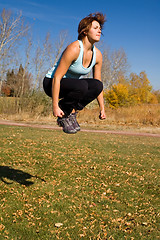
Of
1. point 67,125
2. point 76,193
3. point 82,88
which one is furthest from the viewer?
point 76,193

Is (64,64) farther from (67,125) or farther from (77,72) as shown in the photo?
(67,125)

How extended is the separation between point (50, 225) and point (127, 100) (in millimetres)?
23885

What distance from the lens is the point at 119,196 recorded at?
555 cm

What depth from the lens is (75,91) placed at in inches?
140

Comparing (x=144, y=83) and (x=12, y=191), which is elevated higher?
(x=144, y=83)

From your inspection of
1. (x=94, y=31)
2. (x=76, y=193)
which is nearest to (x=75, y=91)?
(x=94, y=31)

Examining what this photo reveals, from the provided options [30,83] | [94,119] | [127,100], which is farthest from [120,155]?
[127,100]

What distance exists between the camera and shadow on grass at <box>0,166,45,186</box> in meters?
6.00

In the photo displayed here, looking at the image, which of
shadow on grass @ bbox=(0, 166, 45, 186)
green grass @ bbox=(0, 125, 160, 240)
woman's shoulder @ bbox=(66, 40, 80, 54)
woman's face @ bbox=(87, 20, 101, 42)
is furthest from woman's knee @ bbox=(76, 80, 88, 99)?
shadow on grass @ bbox=(0, 166, 45, 186)

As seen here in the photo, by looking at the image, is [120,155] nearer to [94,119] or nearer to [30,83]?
[94,119]

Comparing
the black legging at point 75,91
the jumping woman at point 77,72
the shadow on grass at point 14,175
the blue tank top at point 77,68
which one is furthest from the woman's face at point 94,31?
the shadow on grass at point 14,175

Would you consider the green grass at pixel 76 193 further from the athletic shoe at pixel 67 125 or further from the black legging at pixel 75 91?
the black legging at pixel 75 91

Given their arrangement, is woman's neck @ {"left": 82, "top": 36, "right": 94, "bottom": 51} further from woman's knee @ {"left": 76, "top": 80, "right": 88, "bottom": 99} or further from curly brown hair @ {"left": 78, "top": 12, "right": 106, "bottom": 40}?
woman's knee @ {"left": 76, "top": 80, "right": 88, "bottom": 99}

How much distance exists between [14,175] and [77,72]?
12.5ft
